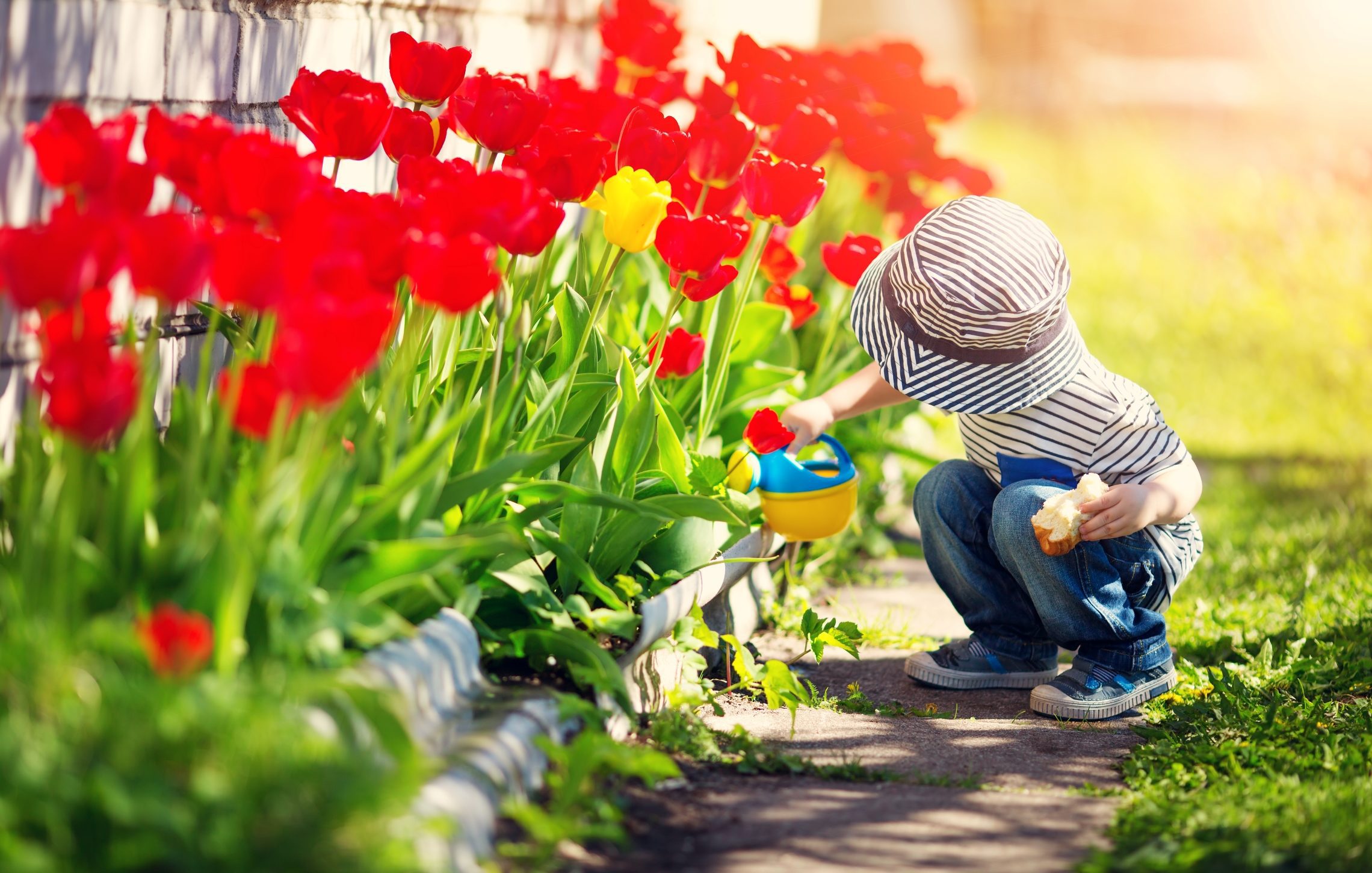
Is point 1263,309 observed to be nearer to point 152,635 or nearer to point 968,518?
point 968,518

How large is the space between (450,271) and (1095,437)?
1615 millimetres

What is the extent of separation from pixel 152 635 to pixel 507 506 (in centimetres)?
97

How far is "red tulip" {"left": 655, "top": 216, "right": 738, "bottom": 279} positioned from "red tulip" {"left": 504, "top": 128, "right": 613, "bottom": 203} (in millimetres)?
171

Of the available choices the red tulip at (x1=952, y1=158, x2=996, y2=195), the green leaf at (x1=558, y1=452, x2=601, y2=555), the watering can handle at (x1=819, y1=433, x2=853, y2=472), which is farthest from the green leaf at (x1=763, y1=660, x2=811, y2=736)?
the red tulip at (x1=952, y1=158, x2=996, y2=195)

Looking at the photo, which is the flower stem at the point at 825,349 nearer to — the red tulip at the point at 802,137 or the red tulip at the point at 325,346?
the red tulip at the point at 802,137

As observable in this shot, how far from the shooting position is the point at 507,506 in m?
2.52

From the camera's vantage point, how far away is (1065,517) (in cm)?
282

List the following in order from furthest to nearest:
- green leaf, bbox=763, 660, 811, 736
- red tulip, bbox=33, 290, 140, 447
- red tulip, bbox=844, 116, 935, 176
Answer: red tulip, bbox=844, 116, 935, 176
green leaf, bbox=763, 660, 811, 736
red tulip, bbox=33, 290, 140, 447

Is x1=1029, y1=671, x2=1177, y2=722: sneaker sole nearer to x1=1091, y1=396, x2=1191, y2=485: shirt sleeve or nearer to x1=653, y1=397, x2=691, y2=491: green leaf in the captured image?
x1=1091, y1=396, x2=1191, y2=485: shirt sleeve

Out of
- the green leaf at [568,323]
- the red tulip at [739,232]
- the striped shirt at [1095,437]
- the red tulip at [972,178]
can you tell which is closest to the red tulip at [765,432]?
the red tulip at [739,232]

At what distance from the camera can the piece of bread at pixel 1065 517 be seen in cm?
282

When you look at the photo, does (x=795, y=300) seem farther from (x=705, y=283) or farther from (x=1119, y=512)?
(x=1119, y=512)

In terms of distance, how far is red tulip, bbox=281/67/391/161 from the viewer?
2354 mm

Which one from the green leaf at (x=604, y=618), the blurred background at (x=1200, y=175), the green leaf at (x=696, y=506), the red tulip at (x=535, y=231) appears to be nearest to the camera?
the red tulip at (x=535, y=231)
